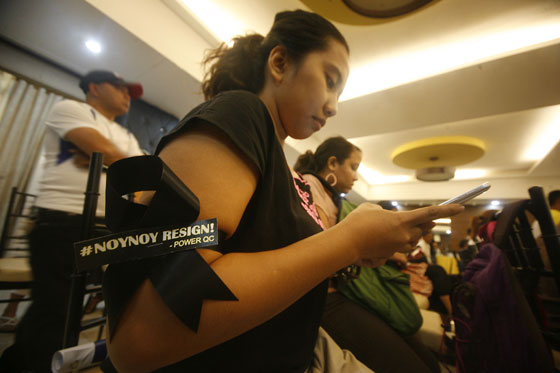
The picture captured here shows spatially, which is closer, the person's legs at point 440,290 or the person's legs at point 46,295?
the person's legs at point 46,295

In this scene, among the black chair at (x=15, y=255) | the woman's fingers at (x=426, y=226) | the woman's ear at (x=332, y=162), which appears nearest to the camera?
the woman's fingers at (x=426, y=226)

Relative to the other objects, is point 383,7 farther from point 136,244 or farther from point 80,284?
point 80,284

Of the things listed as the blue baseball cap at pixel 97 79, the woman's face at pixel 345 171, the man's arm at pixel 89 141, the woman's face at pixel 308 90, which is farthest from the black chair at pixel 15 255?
the woman's face at pixel 345 171

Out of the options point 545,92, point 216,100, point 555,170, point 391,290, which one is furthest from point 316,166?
point 555,170

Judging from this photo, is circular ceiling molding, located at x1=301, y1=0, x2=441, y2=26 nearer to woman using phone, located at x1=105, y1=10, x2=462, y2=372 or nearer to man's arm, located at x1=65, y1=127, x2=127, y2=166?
man's arm, located at x1=65, y1=127, x2=127, y2=166

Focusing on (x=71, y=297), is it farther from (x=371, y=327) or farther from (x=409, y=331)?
(x=409, y=331)

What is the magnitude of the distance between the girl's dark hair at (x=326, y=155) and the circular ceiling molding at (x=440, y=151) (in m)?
2.73

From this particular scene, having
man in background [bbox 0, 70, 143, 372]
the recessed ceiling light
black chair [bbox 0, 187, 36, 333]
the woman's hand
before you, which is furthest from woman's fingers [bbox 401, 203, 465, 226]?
the recessed ceiling light

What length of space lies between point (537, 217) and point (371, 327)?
870 millimetres

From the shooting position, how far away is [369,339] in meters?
0.82

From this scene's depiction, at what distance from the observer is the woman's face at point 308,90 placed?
0.63 metres

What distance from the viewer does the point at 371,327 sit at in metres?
0.86

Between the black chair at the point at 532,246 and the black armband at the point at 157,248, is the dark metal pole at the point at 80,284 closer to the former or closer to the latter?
the black armband at the point at 157,248

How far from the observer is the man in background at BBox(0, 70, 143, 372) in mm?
862
